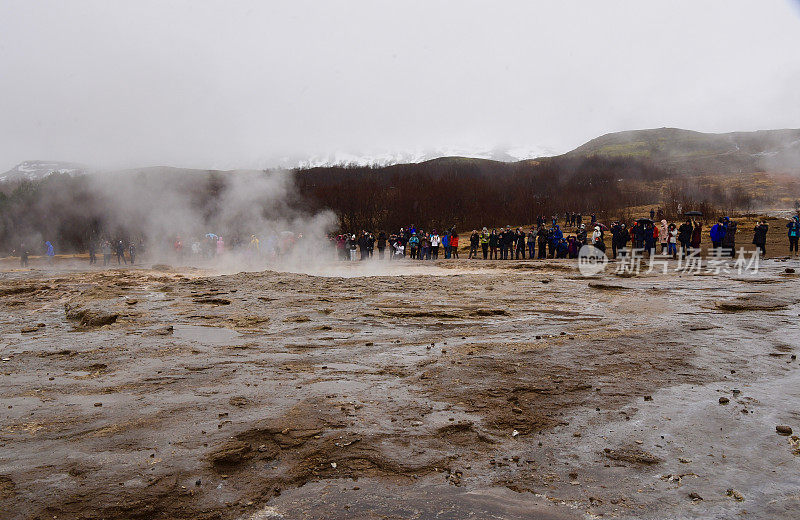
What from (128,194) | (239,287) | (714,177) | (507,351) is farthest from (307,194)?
(714,177)

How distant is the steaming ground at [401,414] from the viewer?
2.83 meters

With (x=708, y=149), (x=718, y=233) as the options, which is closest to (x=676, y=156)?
(x=708, y=149)

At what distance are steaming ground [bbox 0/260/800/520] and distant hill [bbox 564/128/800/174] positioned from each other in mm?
70572

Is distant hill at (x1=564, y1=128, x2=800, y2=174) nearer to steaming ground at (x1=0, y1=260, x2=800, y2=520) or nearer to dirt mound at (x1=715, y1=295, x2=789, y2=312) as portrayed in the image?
dirt mound at (x1=715, y1=295, x2=789, y2=312)

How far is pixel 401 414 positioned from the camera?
4.08 m

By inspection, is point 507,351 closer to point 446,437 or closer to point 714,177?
point 446,437

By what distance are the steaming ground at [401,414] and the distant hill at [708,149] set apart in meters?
70.6

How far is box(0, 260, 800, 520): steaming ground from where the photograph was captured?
9.30 feet

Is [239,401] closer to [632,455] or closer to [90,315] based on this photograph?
[632,455]

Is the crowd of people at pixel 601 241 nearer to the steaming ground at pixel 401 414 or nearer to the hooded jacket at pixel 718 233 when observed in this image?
the hooded jacket at pixel 718 233

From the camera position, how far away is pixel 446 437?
3.65 m

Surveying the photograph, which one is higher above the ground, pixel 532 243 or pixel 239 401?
pixel 532 243

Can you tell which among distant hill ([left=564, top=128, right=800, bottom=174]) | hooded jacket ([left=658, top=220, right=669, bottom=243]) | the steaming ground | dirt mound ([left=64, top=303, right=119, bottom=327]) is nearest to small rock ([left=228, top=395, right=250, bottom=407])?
the steaming ground

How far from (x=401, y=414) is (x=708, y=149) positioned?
105 metres
